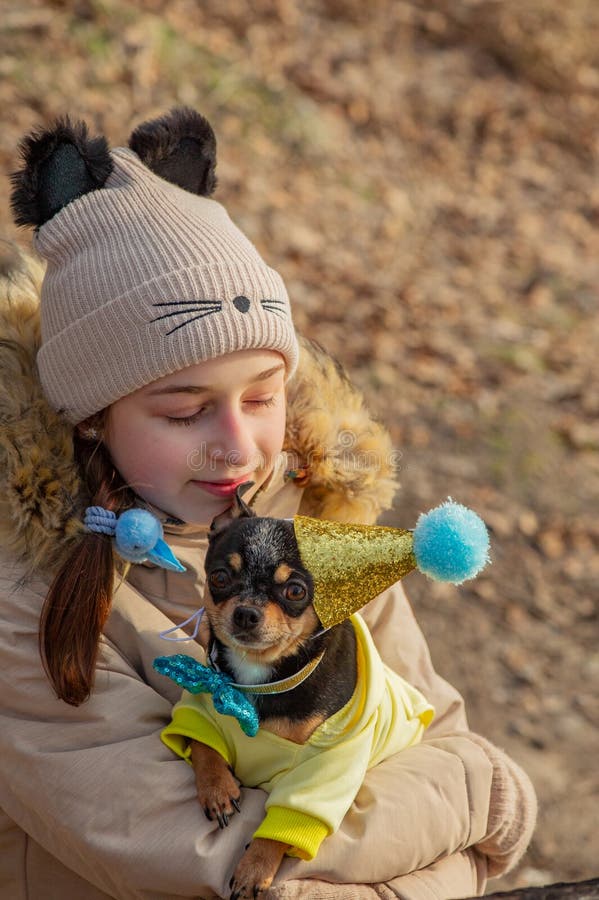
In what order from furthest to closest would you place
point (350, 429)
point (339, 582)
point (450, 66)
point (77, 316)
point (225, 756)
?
point (450, 66)
point (350, 429)
point (77, 316)
point (225, 756)
point (339, 582)

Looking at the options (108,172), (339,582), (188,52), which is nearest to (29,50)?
(188,52)

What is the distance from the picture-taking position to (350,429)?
9.05 feet

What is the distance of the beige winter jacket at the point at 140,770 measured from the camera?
6.70 ft

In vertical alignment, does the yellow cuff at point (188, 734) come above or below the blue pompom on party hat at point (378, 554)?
below

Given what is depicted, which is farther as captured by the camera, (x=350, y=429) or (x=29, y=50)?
(x=29, y=50)

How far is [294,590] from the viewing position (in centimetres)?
196

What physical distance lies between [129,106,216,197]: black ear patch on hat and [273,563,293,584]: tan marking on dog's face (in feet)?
3.84

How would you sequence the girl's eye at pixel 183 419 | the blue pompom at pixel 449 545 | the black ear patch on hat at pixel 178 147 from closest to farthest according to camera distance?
the blue pompom at pixel 449 545
the girl's eye at pixel 183 419
the black ear patch on hat at pixel 178 147

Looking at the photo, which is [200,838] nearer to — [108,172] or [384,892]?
[384,892]

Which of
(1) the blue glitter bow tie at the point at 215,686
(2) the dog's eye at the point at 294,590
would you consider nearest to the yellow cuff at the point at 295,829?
(1) the blue glitter bow tie at the point at 215,686

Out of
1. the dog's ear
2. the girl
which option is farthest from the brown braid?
the dog's ear

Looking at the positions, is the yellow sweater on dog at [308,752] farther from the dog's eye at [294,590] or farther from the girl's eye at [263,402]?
the girl's eye at [263,402]

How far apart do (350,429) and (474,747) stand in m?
0.89

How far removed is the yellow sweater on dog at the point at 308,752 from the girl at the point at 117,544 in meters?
0.07
